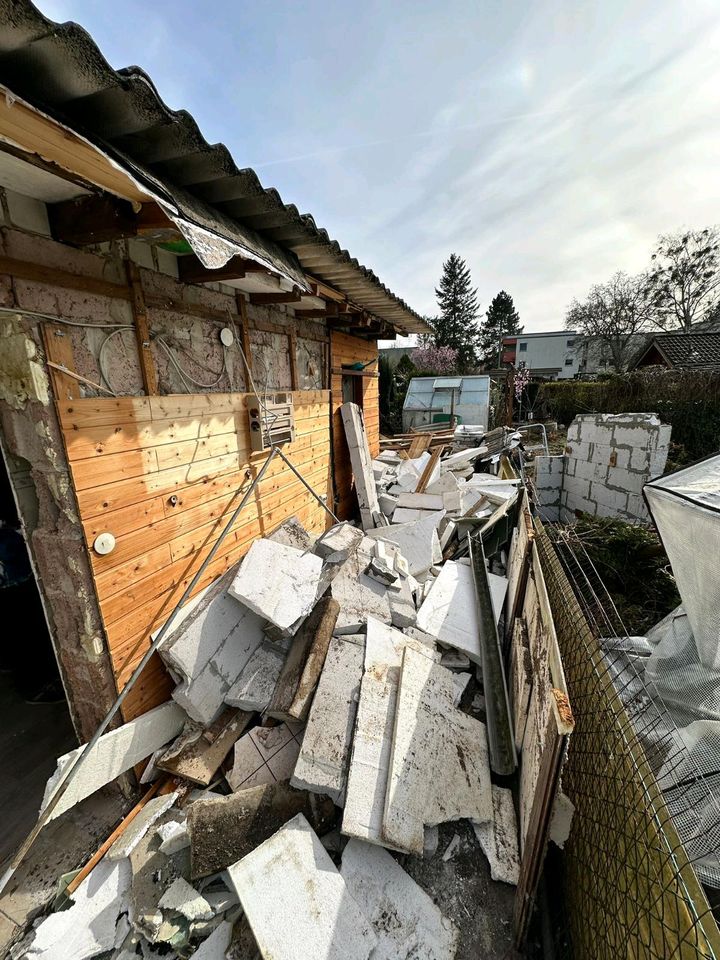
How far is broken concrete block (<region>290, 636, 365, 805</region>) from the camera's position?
245 centimetres

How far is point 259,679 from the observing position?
3.23 m

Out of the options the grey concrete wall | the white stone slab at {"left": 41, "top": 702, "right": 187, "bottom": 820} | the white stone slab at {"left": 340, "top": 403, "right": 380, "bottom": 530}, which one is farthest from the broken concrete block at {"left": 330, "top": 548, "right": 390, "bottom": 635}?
the grey concrete wall

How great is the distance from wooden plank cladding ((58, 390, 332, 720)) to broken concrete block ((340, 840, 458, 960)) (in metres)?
1.98

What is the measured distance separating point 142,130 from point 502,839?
4.35m

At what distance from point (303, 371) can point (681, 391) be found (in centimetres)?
1295

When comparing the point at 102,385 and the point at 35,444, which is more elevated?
the point at 102,385

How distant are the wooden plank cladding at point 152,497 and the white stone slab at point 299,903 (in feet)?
5.01

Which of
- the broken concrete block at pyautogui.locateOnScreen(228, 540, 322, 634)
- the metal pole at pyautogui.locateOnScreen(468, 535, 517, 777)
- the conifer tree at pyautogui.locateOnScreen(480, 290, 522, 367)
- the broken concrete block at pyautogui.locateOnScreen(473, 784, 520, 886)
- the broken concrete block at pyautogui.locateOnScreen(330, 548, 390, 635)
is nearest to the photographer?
the broken concrete block at pyautogui.locateOnScreen(473, 784, 520, 886)

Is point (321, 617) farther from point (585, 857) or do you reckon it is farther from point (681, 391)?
point (681, 391)

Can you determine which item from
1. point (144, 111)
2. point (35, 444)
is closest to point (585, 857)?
point (35, 444)

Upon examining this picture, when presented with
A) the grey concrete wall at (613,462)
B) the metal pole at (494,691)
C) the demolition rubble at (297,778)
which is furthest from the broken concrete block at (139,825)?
the grey concrete wall at (613,462)

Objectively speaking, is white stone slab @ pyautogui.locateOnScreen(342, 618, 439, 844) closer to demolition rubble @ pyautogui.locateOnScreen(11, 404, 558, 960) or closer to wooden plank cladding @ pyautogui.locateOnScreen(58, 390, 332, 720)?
demolition rubble @ pyautogui.locateOnScreen(11, 404, 558, 960)

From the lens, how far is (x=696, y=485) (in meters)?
3.64

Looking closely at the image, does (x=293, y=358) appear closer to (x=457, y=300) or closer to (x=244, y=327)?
(x=244, y=327)
